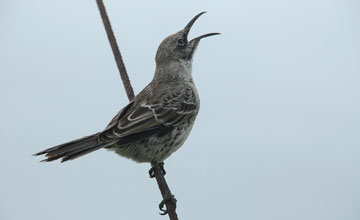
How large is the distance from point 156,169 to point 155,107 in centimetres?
109

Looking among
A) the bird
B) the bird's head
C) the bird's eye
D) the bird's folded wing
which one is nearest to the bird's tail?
the bird

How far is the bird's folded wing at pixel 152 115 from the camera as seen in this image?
6000 mm

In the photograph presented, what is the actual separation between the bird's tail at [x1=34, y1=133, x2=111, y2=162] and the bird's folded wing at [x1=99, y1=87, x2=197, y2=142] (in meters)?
0.13

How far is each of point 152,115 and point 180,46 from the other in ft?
5.38

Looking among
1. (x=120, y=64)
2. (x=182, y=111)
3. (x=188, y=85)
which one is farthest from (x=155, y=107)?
(x=120, y=64)

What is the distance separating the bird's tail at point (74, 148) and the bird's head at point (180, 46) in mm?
2271

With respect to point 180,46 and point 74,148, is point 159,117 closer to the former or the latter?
point 74,148

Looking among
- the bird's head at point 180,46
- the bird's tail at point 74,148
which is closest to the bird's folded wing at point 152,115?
the bird's tail at point 74,148

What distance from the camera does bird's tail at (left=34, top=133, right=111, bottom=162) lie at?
5.09 m

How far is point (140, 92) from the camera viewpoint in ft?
23.9

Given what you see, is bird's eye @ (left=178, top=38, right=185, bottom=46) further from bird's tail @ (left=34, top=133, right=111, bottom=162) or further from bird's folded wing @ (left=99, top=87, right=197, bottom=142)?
bird's tail @ (left=34, top=133, right=111, bottom=162)

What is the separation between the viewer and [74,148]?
5.41 meters

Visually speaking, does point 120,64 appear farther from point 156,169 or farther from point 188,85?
point 188,85

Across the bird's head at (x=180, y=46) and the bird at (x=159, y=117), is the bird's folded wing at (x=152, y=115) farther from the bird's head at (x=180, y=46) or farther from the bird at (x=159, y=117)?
the bird's head at (x=180, y=46)
